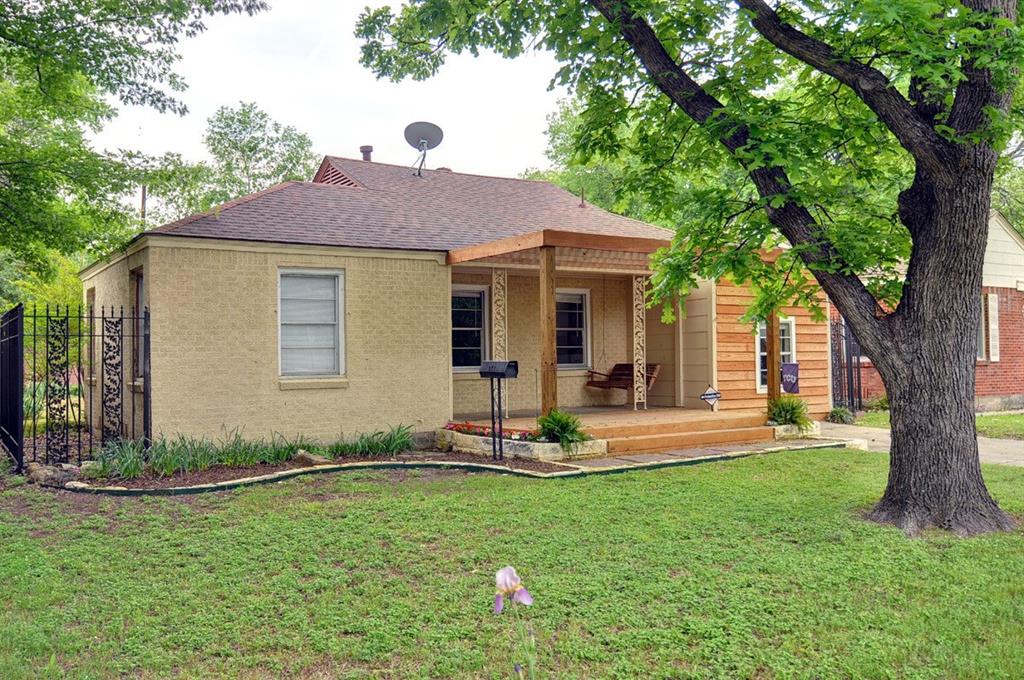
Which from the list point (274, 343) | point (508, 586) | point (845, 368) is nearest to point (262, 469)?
point (274, 343)

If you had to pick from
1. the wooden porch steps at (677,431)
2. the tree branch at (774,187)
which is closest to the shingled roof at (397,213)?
the wooden porch steps at (677,431)

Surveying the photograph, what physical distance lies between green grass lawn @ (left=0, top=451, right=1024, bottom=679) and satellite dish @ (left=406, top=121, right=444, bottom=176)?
8807mm

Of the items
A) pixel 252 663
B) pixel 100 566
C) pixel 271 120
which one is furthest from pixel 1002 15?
pixel 271 120

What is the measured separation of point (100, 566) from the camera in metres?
5.36

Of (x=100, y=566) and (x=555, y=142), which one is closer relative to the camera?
(x=100, y=566)

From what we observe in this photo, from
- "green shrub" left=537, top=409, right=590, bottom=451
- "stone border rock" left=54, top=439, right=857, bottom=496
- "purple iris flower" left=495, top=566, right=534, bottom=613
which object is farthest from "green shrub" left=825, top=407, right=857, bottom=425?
"purple iris flower" left=495, top=566, right=534, bottom=613

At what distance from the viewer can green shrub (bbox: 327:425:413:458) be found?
10625 millimetres

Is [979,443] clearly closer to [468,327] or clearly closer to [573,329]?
[573,329]

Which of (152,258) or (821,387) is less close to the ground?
(152,258)

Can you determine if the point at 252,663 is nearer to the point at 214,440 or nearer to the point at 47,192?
the point at 214,440

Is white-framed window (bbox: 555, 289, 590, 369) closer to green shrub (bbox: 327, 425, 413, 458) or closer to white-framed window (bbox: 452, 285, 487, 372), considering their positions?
white-framed window (bbox: 452, 285, 487, 372)

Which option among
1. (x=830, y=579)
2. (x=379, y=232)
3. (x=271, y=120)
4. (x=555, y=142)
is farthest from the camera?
(x=555, y=142)

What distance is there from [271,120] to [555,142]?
41.7 feet

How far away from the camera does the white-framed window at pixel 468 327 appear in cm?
1355
